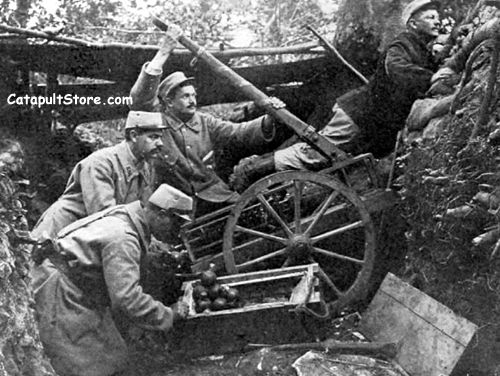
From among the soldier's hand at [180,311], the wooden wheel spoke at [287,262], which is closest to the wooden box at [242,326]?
the soldier's hand at [180,311]

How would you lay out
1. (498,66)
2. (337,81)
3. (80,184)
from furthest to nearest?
1. (337,81)
2. (80,184)
3. (498,66)

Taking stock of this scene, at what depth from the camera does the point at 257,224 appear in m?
4.79

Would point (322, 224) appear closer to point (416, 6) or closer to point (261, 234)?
point (261, 234)

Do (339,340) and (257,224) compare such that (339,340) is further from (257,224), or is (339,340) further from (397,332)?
(257,224)

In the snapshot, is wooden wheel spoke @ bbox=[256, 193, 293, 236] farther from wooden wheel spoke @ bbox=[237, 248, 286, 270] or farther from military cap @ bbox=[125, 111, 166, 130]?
military cap @ bbox=[125, 111, 166, 130]

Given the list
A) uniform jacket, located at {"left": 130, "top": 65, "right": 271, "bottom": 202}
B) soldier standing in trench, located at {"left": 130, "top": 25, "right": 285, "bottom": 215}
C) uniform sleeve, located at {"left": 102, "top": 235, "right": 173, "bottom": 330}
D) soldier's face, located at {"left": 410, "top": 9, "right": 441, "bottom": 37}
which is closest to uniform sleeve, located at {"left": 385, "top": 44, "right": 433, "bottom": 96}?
soldier's face, located at {"left": 410, "top": 9, "right": 441, "bottom": 37}

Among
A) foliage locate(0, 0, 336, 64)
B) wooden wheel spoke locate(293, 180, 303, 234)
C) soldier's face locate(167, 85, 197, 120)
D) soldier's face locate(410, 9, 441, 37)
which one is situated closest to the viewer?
foliage locate(0, 0, 336, 64)

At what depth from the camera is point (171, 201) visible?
3748mm

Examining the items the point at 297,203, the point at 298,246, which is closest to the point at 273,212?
the point at 297,203

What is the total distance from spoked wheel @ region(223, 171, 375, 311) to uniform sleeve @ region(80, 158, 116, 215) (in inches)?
31.3

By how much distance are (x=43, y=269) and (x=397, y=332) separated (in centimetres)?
198

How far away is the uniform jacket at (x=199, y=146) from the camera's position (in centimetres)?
468

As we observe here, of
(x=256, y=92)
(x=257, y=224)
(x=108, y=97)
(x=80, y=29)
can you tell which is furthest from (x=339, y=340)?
(x=80, y=29)

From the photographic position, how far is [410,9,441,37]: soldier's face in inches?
191
